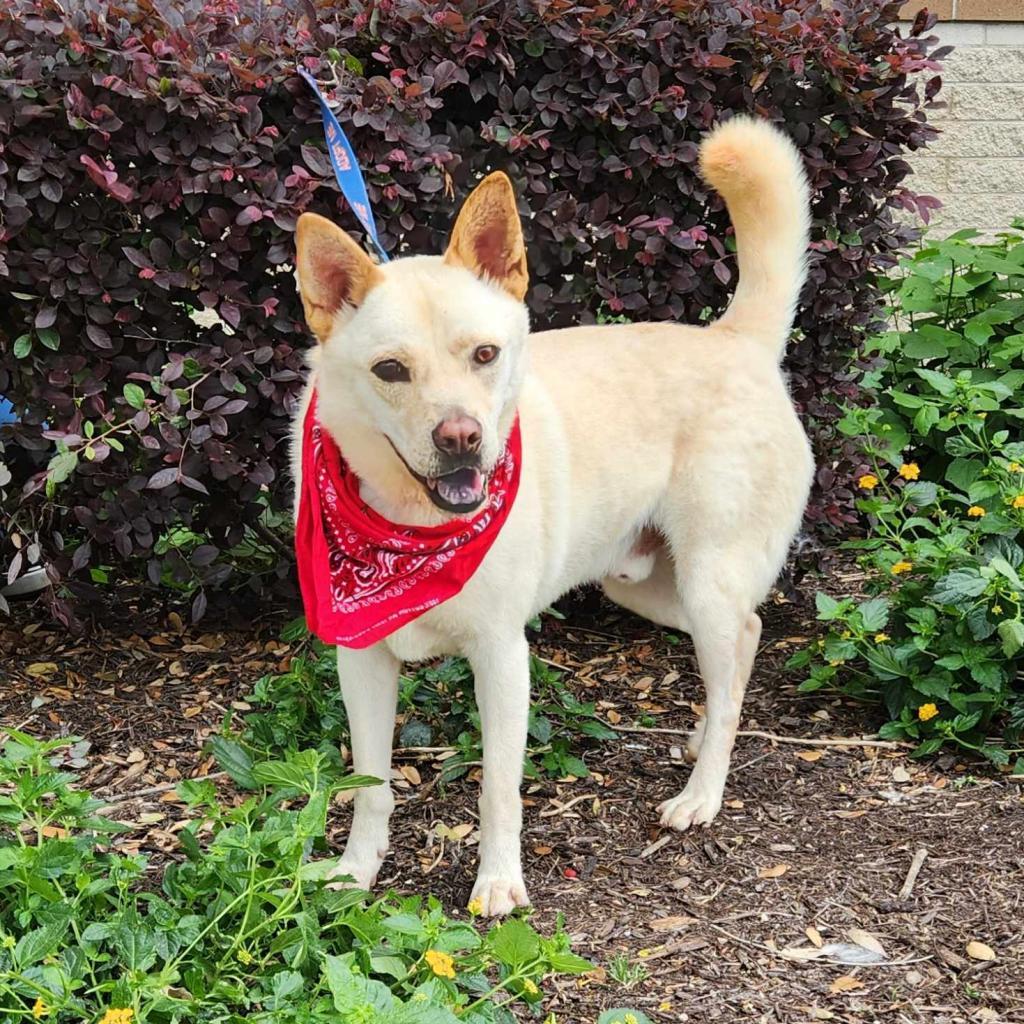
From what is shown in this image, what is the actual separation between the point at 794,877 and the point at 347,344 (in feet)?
5.50

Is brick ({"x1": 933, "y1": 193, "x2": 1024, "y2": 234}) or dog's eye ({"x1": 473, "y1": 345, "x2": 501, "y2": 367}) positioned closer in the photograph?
dog's eye ({"x1": 473, "y1": 345, "x2": 501, "y2": 367})

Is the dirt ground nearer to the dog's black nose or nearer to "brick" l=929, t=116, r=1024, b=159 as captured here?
the dog's black nose

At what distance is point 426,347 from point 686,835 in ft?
5.07

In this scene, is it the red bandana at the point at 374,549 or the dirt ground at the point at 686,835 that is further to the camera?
the red bandana at the point at 374,549

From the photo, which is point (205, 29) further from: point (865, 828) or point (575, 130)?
point (865, 828)

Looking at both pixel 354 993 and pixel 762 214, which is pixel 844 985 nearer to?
pixel 354 993

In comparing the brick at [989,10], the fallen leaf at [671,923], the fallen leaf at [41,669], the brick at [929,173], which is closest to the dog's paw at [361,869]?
the fallen leaf at [671,923]

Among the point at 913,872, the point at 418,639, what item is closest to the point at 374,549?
the point at 418,639

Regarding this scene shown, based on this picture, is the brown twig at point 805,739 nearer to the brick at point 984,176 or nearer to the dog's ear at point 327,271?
the dog's ear at point 327,271

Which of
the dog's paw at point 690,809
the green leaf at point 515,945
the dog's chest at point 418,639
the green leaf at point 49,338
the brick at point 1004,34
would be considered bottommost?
the dog's paw at point 690,809

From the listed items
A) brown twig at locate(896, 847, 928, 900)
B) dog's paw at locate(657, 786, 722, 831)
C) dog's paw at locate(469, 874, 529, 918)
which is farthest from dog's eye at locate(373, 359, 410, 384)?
brown twig at locate(896, 847, 928, 900)

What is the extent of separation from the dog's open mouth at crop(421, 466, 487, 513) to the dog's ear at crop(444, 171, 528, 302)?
1.53 feet

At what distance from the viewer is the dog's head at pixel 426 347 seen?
8.68 ft

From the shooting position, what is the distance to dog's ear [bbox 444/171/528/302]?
2.79 metres
